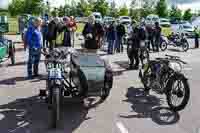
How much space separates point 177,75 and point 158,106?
2.73ft

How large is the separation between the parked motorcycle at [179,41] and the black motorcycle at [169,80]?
12.9 meters

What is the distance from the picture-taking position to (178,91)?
27.4 ft

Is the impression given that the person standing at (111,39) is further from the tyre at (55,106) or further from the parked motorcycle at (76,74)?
the tyre at (55,106)

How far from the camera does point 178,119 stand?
789 cm

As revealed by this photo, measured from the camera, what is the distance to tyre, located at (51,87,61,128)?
693 cm

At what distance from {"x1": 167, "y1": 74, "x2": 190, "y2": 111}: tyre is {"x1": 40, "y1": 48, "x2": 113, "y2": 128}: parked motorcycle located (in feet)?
4.12

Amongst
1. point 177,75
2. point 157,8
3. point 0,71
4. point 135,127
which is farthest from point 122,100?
point 157,8

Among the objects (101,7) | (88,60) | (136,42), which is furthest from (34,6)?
(88,60)

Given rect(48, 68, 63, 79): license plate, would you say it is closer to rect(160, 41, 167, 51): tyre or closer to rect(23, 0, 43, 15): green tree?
rect(160, 41, 167, 51): tyre

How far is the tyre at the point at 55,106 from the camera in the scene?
22.7ft

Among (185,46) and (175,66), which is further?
(185,46)

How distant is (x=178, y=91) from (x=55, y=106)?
8.89ft

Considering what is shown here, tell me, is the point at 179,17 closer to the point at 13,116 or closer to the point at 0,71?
the point at 0,71

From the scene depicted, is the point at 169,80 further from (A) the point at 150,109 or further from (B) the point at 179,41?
(B) the point at 179,41
